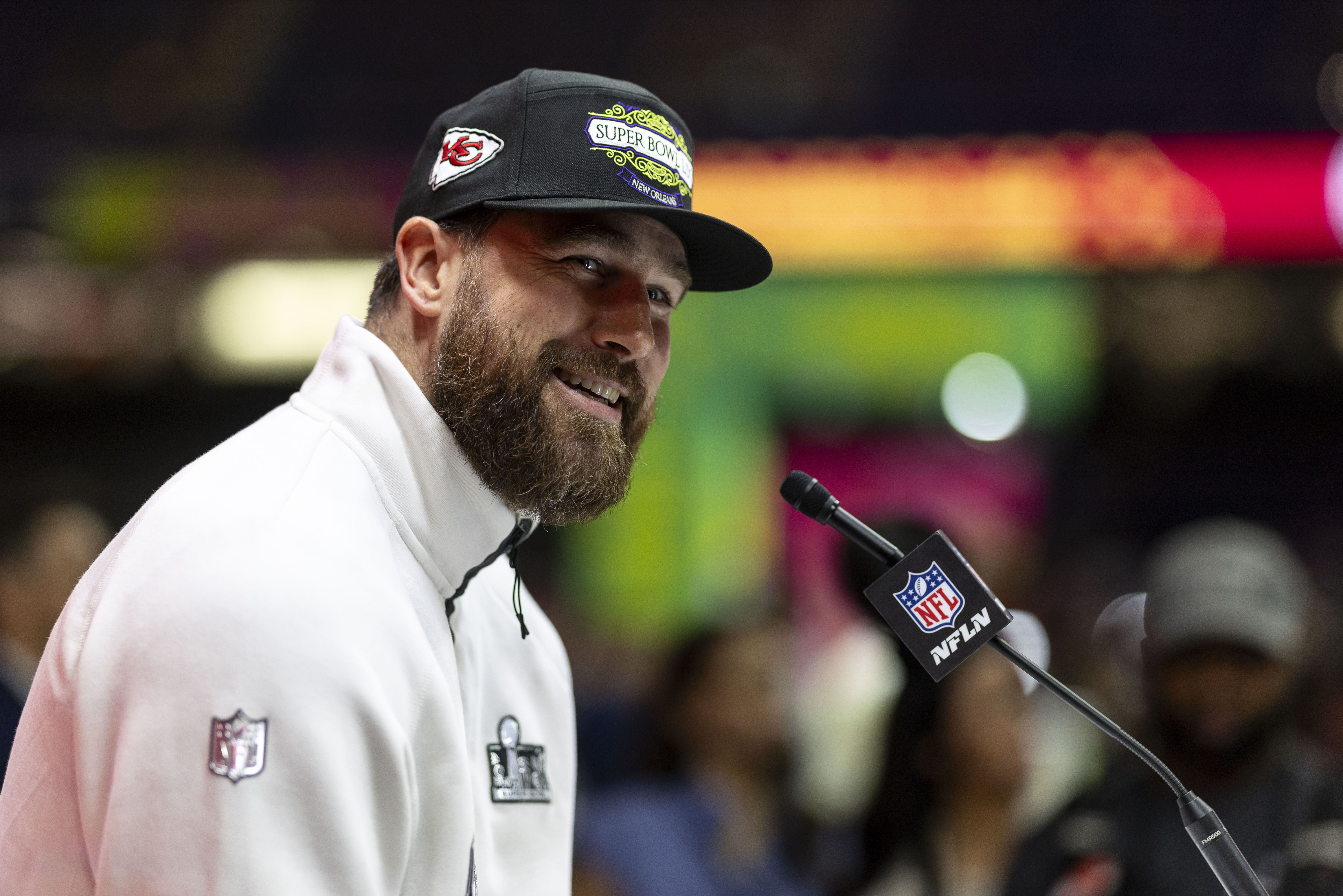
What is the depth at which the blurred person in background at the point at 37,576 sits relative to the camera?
414 cm

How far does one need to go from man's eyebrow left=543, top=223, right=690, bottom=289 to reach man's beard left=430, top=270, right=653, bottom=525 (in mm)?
127

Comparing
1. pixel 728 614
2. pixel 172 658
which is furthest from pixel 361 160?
pixel 172 658

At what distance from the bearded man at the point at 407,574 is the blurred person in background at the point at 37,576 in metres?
2.67

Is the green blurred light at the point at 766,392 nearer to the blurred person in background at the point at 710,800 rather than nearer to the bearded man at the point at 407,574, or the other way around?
the blurred person in background at the point at 710,800

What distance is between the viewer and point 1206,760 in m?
2.86

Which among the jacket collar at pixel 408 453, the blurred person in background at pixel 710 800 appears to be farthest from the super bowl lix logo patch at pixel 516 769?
the blurred person in background at pixel 710 800

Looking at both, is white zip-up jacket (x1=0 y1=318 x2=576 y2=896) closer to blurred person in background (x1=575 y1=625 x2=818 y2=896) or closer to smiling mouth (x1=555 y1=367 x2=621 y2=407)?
smiling mouth (x1=555 y1=367 x2=621 y2=407)

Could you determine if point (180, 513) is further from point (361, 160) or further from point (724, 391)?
point (724, 391)

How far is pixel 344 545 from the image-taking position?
4.84ft

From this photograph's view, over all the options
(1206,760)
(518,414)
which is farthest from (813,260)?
(518,414)

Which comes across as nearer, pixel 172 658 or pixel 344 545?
pixel 172 658

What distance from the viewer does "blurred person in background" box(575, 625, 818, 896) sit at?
341 centimetres

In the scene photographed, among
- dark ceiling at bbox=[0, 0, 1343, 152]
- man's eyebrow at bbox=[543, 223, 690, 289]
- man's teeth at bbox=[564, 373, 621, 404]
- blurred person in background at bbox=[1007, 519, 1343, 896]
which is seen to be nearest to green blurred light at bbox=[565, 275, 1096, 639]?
dark ceiling at bbox=[0, 0, 1343, 152]

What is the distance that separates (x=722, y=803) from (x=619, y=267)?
2.09 meters
